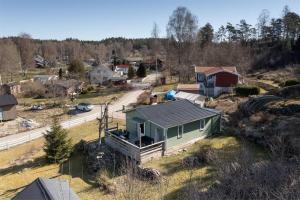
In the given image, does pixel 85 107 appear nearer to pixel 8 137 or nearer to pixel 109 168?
pixel 8 137

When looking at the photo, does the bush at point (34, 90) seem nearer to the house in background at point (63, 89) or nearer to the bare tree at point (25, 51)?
the house in background at point (63, 89)

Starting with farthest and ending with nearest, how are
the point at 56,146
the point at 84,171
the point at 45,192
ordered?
the point at 56,146 < the point at 84,171 < the point at 45,192

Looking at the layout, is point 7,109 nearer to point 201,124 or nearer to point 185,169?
point 201,124

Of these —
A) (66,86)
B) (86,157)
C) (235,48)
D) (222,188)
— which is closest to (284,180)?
(222,188)

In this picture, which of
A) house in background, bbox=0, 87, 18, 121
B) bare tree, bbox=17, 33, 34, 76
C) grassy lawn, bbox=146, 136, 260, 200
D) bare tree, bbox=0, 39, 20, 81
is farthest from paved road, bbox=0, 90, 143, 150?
bare tree, bbox=17, 33, 34, 76

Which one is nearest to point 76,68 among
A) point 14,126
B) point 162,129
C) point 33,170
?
point 14,126

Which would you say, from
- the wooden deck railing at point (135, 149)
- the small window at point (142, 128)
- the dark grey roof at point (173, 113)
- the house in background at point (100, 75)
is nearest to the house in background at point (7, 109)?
the wooden deck railing at point (135, 149)

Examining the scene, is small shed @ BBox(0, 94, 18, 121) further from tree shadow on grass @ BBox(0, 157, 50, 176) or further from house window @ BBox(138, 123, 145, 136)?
house window @ BBox(138, 123, 145, 136)
